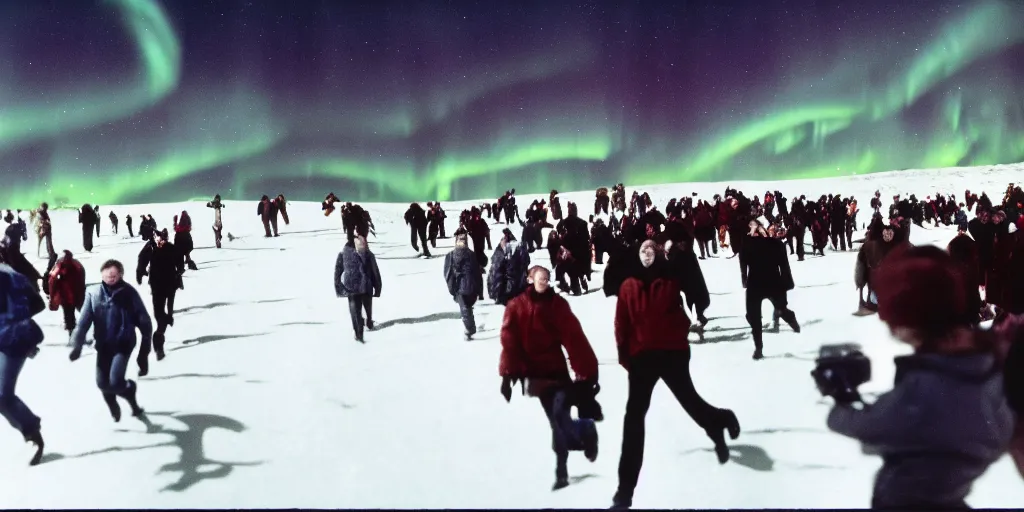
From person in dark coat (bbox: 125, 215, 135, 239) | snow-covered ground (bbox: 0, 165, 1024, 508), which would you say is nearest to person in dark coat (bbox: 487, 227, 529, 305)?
snow-covered ground (bbox: 0, 165, 1024, 508)

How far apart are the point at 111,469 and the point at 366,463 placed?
1765 mm

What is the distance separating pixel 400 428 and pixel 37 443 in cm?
251

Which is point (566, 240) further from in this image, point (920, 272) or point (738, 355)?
point (920, 272)

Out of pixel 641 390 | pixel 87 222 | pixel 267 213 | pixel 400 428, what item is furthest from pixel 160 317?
pixel 267 213

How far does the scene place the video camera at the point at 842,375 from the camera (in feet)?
7.69

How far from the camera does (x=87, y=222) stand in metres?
14.1

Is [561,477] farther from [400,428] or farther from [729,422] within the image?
[400,428]

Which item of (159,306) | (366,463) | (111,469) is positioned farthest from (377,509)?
(159,306)

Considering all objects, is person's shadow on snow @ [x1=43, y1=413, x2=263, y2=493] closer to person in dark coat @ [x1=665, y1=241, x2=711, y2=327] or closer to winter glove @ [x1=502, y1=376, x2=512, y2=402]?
winter glove @ [x1=502, y1=376, x2=512, y2=402]

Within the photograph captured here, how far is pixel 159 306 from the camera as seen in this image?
28.6 feet

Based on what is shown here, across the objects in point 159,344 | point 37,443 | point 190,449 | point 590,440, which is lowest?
point 190,449

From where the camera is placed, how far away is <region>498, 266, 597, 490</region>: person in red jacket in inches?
182

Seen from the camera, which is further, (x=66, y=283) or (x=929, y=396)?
(x=66, y=283)

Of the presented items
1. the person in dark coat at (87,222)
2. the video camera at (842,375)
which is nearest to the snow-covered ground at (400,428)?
the video camera at (842,375)
